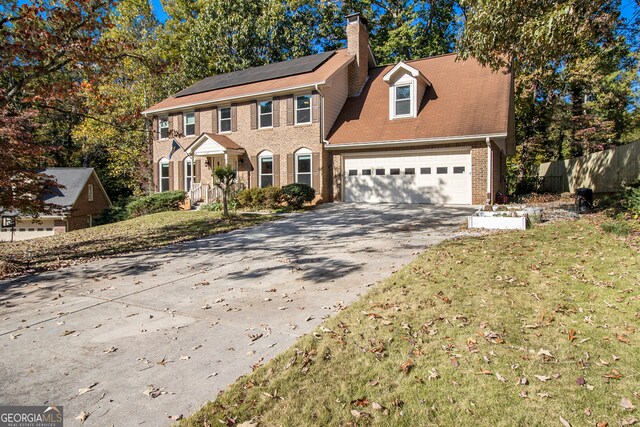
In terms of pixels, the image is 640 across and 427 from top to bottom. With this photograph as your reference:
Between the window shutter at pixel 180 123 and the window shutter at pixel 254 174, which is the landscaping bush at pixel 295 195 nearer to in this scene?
the window shutter at pixel 254 174

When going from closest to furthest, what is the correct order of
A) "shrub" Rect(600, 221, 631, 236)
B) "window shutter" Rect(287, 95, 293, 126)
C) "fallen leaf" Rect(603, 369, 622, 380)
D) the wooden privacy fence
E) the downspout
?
"fallen leaf" Rect(603, 369, 622, 380) → "shrub" Rect(600, 221, 631, 236) → the wooden privacy fence → the downspout → "window shutter" Rect(287, 95, 293, 126)

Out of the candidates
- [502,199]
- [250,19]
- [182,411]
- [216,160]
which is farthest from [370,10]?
[182,411]

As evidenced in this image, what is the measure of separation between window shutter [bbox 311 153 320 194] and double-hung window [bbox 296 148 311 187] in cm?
27

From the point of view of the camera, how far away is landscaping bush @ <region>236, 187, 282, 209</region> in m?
16.9

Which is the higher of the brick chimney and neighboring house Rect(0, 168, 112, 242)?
the brick chimney

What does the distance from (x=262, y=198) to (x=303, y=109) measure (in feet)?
16.9

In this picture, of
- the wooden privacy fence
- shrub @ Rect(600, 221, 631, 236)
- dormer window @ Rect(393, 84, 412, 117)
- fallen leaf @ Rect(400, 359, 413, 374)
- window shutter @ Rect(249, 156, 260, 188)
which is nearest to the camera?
fallen leaf @ Rect(400, 359, 413, 374)

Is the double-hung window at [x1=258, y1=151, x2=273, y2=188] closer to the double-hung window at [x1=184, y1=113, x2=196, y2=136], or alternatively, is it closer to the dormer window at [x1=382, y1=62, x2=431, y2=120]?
the double-hung window at [x1=184, y1=113, x2=196, y2=136]

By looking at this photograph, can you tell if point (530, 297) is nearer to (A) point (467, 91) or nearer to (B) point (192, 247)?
(B) point (192, 247)

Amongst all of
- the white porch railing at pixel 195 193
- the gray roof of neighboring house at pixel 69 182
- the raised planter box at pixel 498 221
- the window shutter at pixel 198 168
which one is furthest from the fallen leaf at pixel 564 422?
the gray roof of neighboring house at pixel 69 182

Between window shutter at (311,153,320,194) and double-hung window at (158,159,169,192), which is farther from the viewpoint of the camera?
double-hung window at (158,159,169,192)

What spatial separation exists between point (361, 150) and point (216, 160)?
833cm

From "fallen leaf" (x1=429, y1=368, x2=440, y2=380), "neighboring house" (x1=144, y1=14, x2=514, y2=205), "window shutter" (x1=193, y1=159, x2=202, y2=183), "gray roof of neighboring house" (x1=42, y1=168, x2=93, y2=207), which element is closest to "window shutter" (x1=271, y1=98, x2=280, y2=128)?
"neighboring house" (x1=144, y1=14, x2=514, y2=205)

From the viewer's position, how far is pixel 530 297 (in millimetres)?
4984
